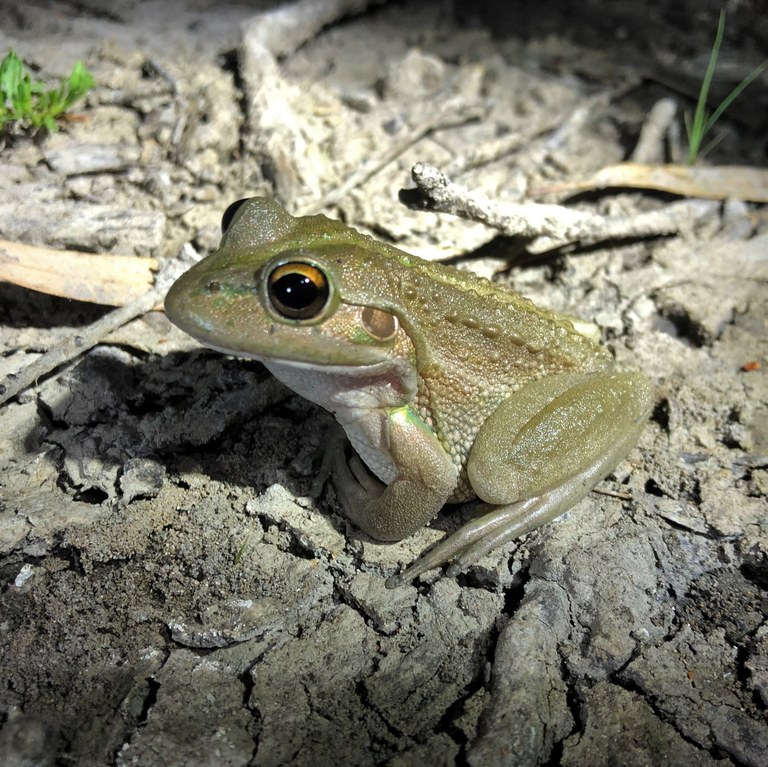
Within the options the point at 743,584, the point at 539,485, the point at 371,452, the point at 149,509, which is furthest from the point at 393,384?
the point at 743,584

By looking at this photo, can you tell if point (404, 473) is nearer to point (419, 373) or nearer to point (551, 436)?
A: point (419, 373)

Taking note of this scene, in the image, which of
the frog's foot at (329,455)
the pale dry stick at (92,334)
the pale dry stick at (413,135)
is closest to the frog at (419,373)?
the frog's foot at (329,455)

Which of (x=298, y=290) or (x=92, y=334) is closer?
(x=298, y=290)

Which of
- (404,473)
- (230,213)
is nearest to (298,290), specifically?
(230,213)

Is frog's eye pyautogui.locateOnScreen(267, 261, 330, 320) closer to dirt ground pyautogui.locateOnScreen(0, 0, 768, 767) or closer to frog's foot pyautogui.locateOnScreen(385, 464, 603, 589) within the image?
dirt ground pyautogui.locateOnScreen(0, 0, 768, 767)

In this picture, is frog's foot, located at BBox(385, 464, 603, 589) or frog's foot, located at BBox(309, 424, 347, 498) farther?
frog's foot, located at BBox(309, 424, 347, 498)

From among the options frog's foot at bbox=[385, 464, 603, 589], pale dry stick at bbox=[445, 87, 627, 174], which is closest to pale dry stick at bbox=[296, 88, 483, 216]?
pale dry stick at bbox=[445, 87, 627, 174]

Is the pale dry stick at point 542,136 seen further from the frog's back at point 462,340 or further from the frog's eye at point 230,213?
the frog's eye at point 230,213
